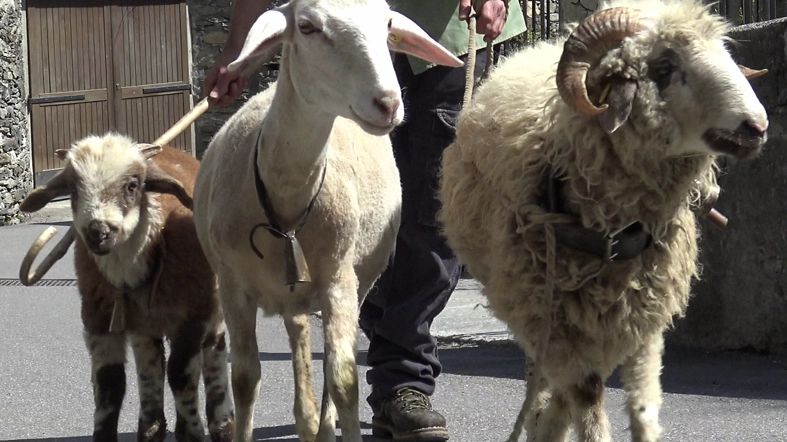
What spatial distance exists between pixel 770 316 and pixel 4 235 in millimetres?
9957

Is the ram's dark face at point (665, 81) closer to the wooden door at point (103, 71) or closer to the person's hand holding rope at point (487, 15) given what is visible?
the person's hand holding rope at point (487, 15)

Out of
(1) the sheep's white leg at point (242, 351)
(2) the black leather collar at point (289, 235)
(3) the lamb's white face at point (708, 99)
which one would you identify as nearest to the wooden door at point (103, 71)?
(1) the sheep's white leg at point (242, 351)

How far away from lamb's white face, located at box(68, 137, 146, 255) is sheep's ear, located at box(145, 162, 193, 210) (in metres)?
0.03

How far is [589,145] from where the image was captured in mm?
3713

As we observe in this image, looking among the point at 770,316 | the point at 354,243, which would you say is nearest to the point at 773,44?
the point at 770,316

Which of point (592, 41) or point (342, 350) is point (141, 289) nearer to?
point (342, 350)

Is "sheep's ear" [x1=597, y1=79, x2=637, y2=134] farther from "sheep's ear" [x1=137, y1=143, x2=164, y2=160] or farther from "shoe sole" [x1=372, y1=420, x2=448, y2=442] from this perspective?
"sheep's ear" [x1=137, y1=143, x2=164, y2=160]

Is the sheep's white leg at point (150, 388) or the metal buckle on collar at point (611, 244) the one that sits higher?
the metal buckle on collar at point (611, 244)

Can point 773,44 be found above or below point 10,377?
above

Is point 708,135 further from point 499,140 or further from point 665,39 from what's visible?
point 499,140

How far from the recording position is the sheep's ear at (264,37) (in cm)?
349

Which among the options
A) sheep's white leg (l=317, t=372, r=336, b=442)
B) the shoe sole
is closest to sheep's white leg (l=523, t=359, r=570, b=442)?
the shoe sole

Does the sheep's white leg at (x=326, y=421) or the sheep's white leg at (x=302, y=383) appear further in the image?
the sheep's white leg at (x=302, y=383)

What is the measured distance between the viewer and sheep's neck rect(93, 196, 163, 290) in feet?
14.3
